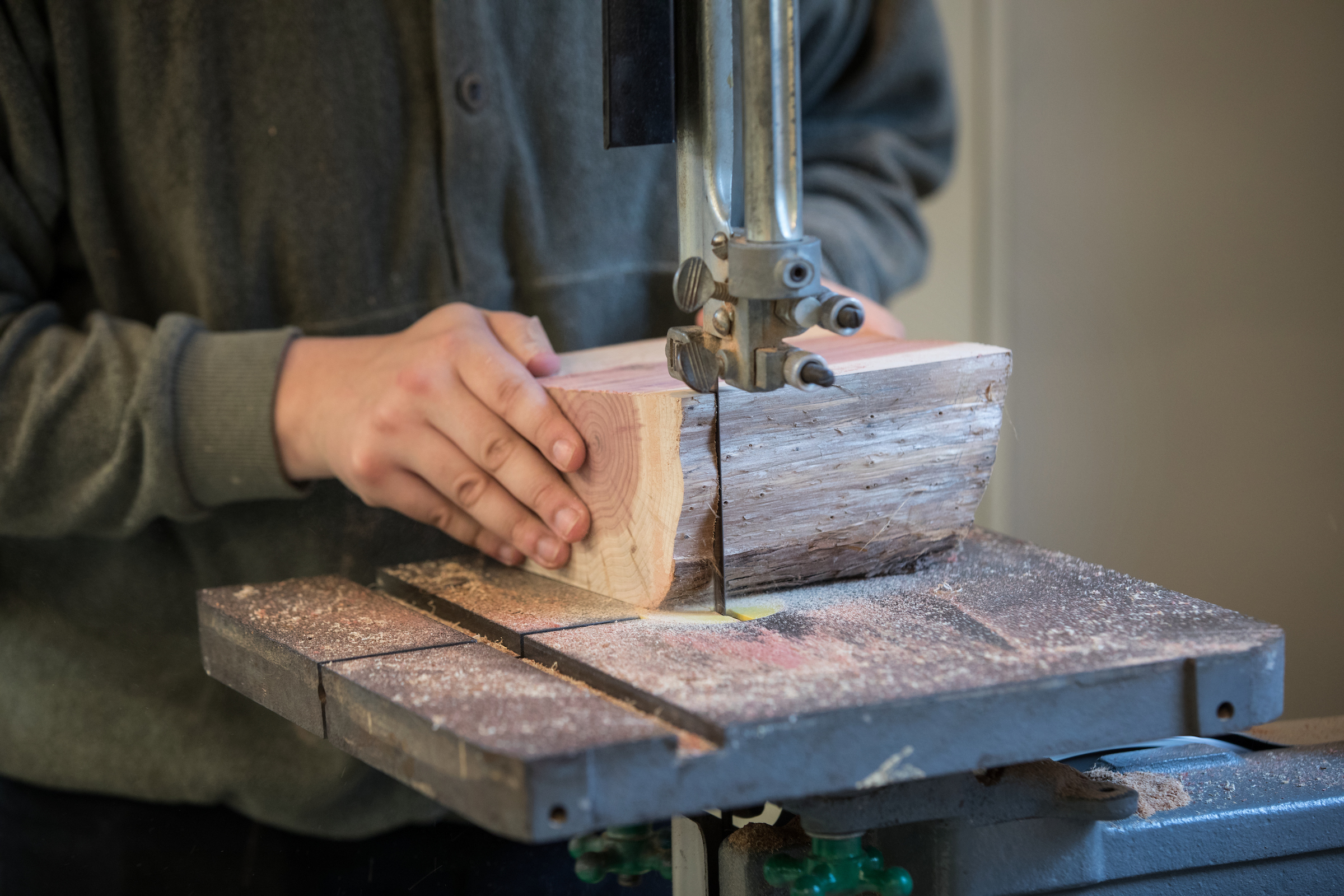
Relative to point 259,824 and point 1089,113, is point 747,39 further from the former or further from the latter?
point 1089,113

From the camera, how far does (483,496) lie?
1.05 metres

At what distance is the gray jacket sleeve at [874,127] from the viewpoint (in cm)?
163

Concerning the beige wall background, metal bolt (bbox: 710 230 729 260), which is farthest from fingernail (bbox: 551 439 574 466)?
the beige wall background

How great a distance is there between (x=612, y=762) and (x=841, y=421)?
40 cm

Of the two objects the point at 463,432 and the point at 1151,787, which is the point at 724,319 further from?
the point at 1151,787

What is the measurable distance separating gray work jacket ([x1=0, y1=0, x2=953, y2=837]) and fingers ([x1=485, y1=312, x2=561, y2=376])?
23 cm

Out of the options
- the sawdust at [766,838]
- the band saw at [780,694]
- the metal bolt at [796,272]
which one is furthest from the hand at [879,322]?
the sawdust at [766,838]

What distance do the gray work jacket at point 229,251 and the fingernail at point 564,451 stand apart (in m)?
0.35

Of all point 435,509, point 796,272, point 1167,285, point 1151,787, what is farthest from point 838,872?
point 1167,285

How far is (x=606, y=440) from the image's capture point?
0.98 meters

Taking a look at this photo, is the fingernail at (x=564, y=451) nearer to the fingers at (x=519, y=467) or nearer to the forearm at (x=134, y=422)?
the fingers at (x=519, y=467)

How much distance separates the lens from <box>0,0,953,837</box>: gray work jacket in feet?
4.19

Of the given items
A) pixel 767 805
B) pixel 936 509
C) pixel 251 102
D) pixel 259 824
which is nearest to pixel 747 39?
pixel 936 509

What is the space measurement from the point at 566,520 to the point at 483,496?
0.08 m
